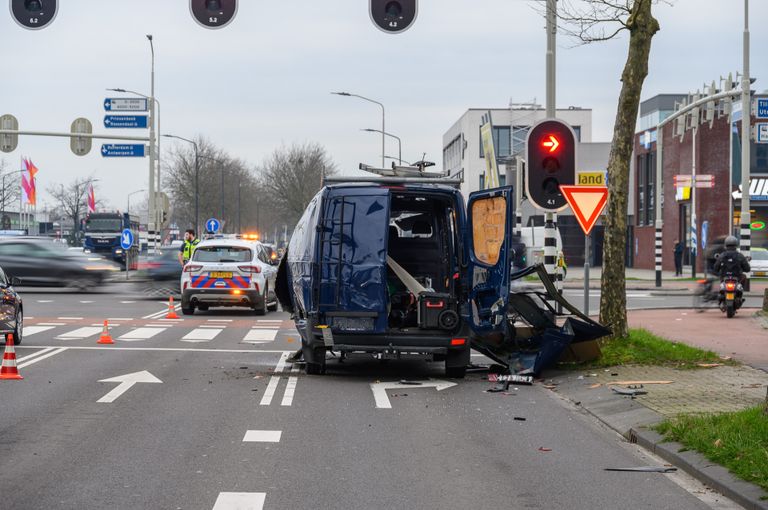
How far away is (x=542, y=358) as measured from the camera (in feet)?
47.4

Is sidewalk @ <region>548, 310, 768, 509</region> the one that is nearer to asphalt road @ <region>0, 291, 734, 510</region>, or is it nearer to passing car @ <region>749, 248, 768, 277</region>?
asphalt road @ <region>0, 291, 734, 510</region>

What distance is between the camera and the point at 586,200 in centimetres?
1498

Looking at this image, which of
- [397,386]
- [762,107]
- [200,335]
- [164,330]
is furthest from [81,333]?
[762,107]

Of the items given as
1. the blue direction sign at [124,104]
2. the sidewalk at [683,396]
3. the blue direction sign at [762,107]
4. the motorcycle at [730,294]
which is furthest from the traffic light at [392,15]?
the blue direction sign at [124,104]

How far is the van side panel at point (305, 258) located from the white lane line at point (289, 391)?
2.90 feet

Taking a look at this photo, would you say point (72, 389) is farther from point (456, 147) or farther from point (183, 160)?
point (456, 147)

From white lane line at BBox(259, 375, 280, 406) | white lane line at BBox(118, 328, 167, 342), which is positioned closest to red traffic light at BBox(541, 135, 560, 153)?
white lane line at BBox(259, 375, 280, 406)

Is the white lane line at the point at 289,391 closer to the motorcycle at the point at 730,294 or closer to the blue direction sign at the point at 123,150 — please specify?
the motorcycle at the point at 730,294

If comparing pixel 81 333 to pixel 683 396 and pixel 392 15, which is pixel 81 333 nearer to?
Result: pixel 392 15

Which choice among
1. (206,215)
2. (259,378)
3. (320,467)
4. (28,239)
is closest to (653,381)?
(259,378)

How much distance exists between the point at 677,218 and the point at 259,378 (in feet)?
163

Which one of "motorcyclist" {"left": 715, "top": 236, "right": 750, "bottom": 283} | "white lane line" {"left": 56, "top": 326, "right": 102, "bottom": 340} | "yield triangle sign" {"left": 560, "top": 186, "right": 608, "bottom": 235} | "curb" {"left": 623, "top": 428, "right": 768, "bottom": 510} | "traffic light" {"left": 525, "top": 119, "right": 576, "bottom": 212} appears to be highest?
"traffic light" {"left": 525, "top": 119, "right": 576, "bottom": 212}

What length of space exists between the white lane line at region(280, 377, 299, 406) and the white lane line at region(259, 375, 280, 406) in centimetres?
14

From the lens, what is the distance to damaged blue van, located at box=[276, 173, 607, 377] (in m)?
13.8
